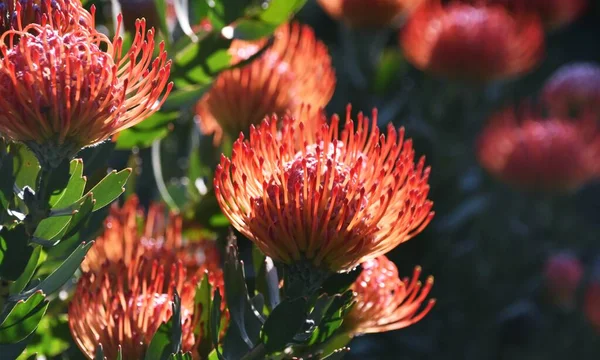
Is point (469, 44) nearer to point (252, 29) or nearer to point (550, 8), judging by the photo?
point (550, 8)

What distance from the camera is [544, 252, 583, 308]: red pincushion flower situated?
2.15 meters

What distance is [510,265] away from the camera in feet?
7.60

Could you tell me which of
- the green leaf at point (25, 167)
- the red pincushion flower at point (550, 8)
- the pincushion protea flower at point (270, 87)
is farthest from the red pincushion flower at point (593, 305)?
the green leaf at point (25, 167)

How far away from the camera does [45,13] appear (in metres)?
0.76

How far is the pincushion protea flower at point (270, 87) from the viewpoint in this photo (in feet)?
4.08

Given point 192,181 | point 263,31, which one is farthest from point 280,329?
point 192,181

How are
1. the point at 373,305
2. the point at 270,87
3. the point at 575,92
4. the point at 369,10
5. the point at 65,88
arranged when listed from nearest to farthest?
the point at 65,88 < the point at 373,305 < the point at 270,87 < the point at 369,10 < the point at 575,92

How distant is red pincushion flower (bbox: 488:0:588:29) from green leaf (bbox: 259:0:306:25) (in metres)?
1.46

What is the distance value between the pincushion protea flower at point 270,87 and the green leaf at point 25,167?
1.46 ft

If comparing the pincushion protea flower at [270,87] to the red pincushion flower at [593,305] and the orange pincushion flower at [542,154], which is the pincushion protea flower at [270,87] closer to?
the orange pincushion flower at [542,154]

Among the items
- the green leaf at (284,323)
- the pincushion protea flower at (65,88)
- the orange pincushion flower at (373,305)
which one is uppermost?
the pincushion protea flower at (65,88)

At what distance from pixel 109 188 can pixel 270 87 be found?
0.50 m

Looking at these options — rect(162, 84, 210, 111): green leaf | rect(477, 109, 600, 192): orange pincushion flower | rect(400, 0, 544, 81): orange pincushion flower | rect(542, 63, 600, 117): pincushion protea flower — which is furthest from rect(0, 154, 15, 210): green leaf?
rect(542, 63, 600, 117): pincushion protea flower

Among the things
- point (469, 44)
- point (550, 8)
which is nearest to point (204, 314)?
point (469, 44)
